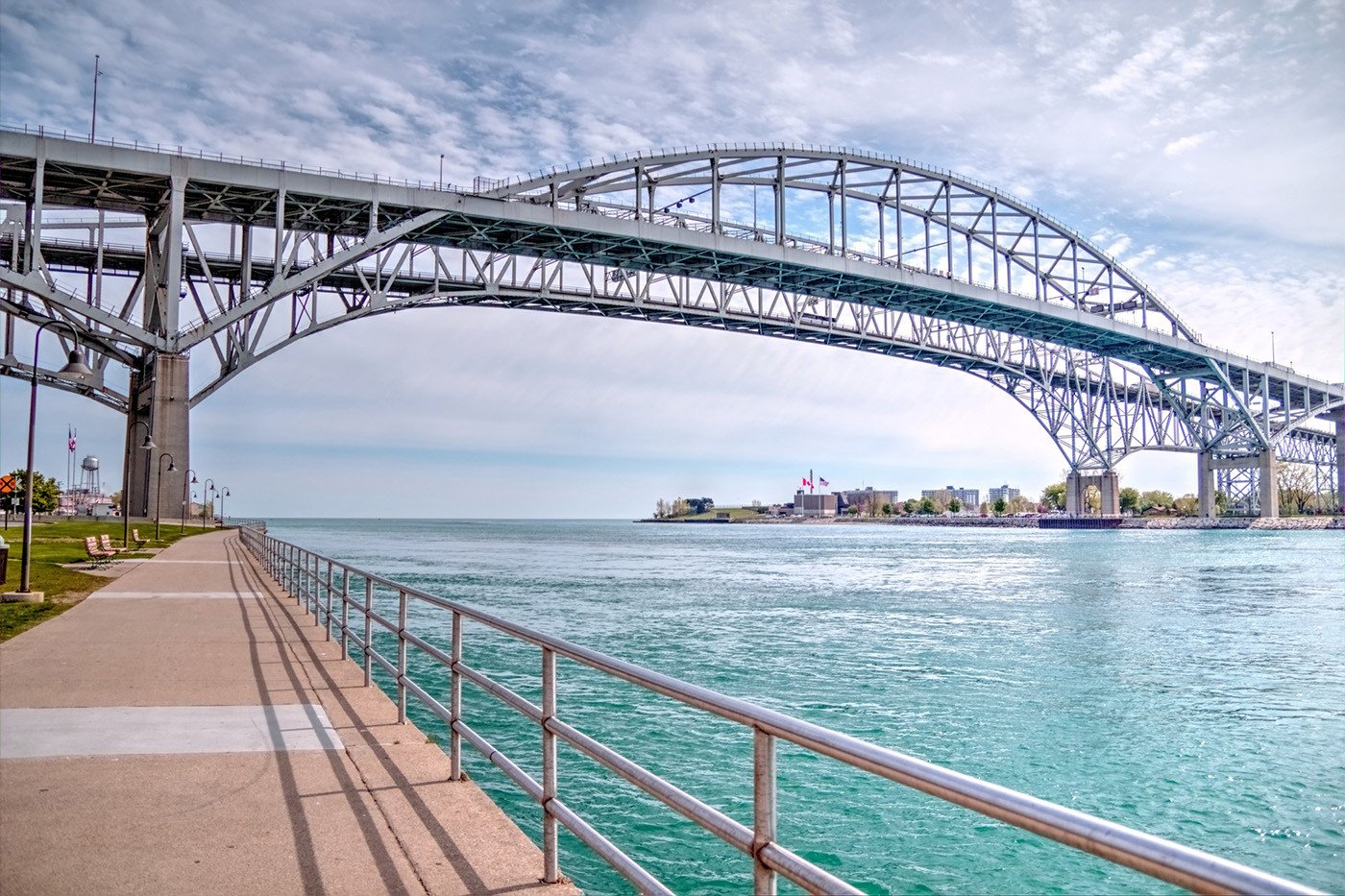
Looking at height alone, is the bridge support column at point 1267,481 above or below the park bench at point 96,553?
above

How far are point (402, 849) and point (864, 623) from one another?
2278 cm

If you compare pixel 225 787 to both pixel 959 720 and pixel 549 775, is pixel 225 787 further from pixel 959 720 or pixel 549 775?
pixel 959 720

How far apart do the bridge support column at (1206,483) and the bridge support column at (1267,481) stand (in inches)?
211

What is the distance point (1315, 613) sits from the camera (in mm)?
29344

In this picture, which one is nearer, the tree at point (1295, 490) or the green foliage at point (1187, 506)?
the tree at point (1295, 490)

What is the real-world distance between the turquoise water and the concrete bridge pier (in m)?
84.1

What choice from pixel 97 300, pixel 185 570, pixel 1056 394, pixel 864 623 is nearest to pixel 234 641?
pixel 185 570

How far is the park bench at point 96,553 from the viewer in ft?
90.6

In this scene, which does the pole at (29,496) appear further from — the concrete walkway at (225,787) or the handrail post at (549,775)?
the handrail post at (549,775)

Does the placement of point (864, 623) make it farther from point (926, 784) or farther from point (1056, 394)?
point (1056, 394)

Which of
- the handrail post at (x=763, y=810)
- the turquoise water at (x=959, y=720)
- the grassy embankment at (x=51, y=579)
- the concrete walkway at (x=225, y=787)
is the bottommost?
the turquoise water at (x=959, y=720)

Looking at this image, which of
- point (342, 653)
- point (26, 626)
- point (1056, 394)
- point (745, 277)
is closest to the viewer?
point (342, 653)

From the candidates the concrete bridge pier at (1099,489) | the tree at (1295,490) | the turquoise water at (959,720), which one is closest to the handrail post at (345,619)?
the turquoise water at (959,720)

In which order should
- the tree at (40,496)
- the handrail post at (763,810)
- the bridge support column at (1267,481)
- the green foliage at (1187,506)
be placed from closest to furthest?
1. the handrail post at (763,810)
2. the tree at (40,496)
3. the bridge support column at (1267,481)
4. the green foliage at (1187,506)
